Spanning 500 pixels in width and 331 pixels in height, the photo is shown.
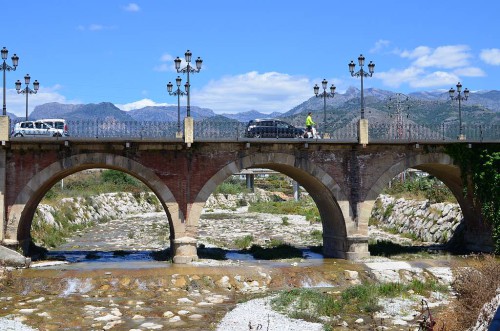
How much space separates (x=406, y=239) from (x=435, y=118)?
6291 inches

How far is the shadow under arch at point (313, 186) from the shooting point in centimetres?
2677

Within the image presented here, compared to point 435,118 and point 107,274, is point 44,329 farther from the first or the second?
point 435,118

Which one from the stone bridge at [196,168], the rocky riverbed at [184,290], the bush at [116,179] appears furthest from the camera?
the bush at [116,179]

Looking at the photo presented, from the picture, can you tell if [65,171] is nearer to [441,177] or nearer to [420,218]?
[441,177]

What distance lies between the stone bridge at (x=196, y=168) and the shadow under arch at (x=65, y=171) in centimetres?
4

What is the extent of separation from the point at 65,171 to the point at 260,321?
14145mm

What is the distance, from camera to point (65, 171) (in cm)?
2691

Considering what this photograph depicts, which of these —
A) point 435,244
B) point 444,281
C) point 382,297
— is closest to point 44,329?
point 382,297

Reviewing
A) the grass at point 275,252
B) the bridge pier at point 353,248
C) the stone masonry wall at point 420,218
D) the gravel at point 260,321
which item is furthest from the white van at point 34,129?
the stone masonry wall at point 420,218

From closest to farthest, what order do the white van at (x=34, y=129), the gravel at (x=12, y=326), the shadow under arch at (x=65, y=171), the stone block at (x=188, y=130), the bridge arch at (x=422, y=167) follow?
1. the gravel at (x=12, y=326)
2. the shadow under arch at (x=65, y=171)
3. the stone block at (x=188, y=130)
4. the bridge arch at (x=422, y=167)
5. the white van at (x=34, y=129)

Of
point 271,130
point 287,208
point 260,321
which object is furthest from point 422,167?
point 287,208

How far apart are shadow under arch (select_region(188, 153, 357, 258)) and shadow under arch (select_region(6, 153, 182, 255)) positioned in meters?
1.08

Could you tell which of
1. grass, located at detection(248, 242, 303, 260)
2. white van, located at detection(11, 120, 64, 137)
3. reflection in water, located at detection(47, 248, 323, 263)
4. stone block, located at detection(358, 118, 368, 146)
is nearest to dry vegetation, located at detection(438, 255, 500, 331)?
stone block, located at detection(358, 118, 368, 146)

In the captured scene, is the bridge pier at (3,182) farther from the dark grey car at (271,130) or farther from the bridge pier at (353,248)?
the bridge pier at (353,248)
